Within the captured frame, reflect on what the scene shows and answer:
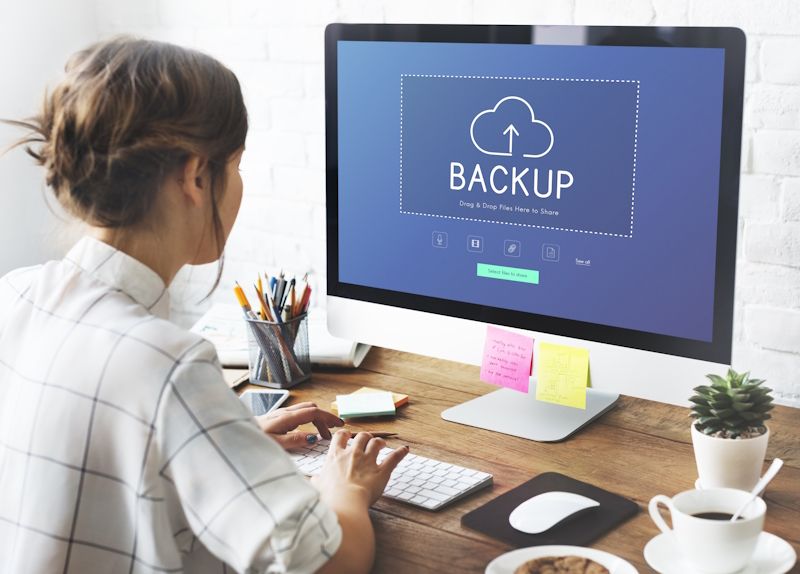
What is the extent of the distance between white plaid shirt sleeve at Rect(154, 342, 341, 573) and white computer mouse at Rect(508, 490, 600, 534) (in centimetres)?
28

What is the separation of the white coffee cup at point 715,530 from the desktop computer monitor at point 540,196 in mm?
A: 255

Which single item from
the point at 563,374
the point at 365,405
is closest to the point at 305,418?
the point at 365,405

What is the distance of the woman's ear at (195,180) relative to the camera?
1056 millimetres

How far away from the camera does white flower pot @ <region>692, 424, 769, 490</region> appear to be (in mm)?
1175

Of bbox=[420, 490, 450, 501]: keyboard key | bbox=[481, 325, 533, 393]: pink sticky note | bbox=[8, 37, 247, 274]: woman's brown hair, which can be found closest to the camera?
bbox=[8, 37, 247, 274]: woman's brown hair

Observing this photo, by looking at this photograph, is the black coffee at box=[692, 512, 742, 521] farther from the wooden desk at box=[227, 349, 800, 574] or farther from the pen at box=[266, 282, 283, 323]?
the pen at box=[266, 282, 283, 323]

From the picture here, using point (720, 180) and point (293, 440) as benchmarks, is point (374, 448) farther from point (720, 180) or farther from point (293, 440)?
point (720, 180)

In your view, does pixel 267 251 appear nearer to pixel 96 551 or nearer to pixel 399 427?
pixel 399 427

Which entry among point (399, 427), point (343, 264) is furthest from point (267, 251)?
point (399, 427)

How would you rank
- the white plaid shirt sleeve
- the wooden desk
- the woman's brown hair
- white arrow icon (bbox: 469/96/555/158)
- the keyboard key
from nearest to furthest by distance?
1. the white plaid shirt sleeve
2. the woman's brown hair
3. the wooden desk
4. the keyboard key
5. white arrow icon (bbox: 469/96/555/158)

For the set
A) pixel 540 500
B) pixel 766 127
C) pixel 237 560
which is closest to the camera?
pixel 237 560

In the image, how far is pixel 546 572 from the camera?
1.02m

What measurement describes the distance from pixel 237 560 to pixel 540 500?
0.41 m

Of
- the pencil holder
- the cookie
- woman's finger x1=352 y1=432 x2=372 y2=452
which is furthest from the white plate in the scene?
the pencil holder
